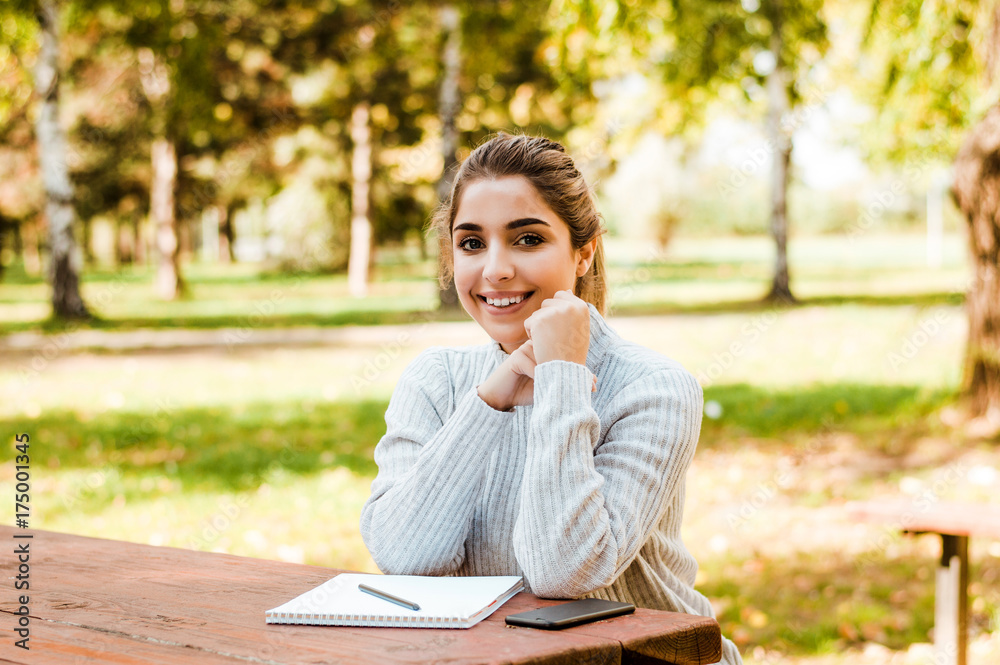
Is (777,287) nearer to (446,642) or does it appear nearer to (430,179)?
(430,179)

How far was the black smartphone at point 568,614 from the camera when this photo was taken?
4.92 ft

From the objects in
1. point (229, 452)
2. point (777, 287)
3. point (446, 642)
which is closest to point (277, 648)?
point (446, 642)

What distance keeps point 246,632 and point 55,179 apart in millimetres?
15428

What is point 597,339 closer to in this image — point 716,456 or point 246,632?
point 246,632

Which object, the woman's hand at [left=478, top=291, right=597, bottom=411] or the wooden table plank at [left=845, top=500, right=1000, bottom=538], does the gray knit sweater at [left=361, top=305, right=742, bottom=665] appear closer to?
the woman's hand at [left=478, top=291, right=597, bottom=411]

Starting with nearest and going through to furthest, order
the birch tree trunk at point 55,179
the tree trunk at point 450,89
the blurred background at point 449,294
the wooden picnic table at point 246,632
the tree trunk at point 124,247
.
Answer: the wooden picnic table at point 246,632, the blurred background at point 449,294, the birch tree trunk at point 55,179, the tree trunk at point 450,89, the tree trunk at point 124,247

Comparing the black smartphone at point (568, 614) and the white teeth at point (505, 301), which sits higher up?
the white teeth at point (505, 301)

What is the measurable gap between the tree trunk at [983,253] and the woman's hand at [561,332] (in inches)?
214

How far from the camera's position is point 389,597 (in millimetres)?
1613

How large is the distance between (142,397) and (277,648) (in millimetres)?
8624

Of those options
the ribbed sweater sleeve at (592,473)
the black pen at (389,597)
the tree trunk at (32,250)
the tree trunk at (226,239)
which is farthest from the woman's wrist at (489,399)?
the tree trunk at (32,250)

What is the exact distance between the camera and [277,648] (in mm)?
1407

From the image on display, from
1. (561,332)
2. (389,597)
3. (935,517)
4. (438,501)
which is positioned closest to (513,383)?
(561,332)

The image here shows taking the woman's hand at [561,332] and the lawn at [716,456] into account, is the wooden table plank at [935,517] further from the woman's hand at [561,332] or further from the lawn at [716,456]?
the woman's hand at [561,332]
